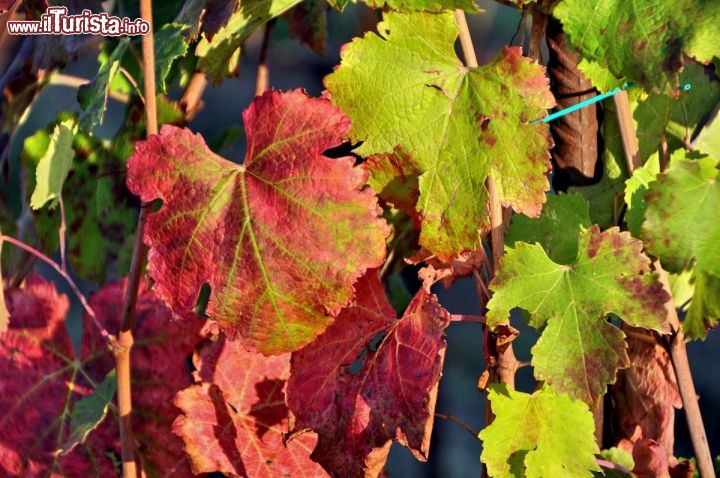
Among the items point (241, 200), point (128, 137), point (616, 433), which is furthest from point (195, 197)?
point (616, 433)

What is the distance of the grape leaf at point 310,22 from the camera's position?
1.38m

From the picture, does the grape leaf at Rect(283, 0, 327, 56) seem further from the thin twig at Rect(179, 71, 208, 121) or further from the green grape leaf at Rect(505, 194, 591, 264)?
the green grape leaf at Rect(505, 194, 591, 264)

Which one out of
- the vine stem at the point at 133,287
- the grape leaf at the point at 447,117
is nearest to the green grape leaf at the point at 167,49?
the vine stem at the point at 133,287

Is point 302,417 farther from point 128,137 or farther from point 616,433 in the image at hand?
point 128,137

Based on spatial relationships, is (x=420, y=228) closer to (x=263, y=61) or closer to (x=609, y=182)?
(x=609, y=182)

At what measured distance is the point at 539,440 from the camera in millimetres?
922

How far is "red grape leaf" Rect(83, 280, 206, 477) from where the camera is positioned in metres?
1.24

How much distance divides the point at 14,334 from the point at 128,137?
35 centimetres

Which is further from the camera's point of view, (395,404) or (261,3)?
(261,3)

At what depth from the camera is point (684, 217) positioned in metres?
0.90

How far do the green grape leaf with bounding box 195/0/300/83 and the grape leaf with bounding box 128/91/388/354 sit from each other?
5.9 inches

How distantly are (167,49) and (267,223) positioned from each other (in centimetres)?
32

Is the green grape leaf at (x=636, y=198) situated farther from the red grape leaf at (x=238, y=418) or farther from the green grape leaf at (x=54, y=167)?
the green grape leaf at (x=54, y=167)


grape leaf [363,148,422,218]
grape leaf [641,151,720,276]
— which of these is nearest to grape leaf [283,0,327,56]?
grape leaf [363,148,422,218]
